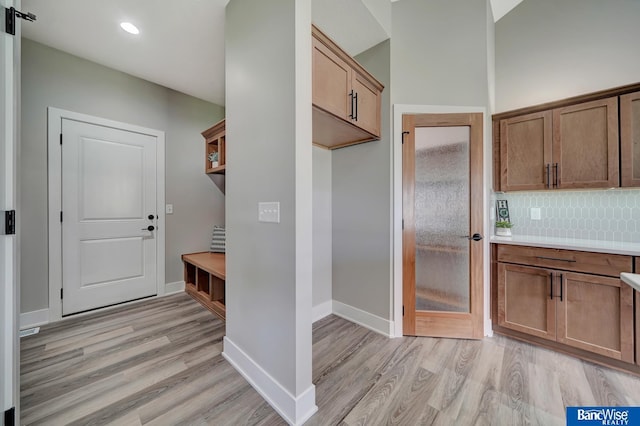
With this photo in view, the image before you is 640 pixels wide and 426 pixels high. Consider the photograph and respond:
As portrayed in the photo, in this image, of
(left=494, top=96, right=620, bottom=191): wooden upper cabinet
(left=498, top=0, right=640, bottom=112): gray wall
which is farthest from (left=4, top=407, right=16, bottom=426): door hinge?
(left=498, top=0, right=640, bottom=112): gray wall

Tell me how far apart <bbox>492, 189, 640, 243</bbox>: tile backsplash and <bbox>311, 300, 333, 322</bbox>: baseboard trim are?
2081 millimetres

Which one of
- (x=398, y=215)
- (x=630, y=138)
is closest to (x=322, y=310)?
(x=398, y=215)

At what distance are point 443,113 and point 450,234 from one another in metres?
1.08

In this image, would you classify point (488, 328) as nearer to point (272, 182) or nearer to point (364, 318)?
point (364, 318)

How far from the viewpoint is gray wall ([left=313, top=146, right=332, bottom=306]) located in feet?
8.31

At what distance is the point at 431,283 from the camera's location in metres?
2.18

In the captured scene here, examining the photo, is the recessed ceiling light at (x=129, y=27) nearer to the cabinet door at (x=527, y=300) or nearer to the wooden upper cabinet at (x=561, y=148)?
the wooden upper cabinet at (x=561, y=148)

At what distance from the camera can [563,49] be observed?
2.20 m

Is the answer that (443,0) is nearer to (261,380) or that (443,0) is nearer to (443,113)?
(443,113)

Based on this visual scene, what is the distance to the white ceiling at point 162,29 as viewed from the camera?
1.90m

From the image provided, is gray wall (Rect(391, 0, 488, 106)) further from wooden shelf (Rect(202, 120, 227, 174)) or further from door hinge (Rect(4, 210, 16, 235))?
door hinge (Rect(4, 210, 16, 235))

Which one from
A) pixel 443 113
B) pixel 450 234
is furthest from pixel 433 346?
pixel 443 113

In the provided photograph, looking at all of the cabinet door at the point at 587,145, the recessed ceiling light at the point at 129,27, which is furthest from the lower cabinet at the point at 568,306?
the recessed ceiling light at the point at 129,27

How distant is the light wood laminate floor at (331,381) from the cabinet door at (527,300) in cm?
17
